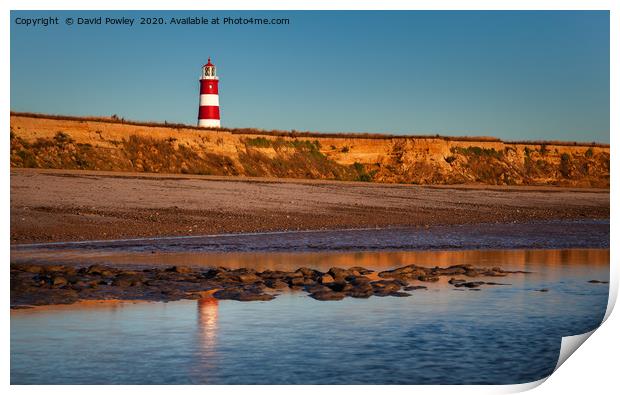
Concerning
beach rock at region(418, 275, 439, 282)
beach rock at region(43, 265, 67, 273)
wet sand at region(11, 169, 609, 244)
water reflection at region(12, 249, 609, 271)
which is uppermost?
wet sand at region(11, 169, 609, 244)

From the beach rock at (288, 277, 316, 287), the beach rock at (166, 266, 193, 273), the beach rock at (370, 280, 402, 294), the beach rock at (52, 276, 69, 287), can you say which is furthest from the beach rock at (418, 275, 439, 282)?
the beach rock at (52, 276, 69, 287)

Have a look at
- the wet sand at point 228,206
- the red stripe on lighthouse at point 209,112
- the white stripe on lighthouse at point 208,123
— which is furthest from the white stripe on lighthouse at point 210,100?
the wet sand at point 228,206

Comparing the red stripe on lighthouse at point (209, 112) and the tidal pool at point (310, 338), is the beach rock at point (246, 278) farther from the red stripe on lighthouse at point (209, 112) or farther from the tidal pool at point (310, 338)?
the red stripe on lighthouse at point (209, 112)

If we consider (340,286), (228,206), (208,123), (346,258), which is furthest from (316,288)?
(208,123)

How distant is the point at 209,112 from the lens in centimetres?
2739

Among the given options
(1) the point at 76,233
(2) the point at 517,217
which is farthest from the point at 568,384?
(2) the point at 517,217

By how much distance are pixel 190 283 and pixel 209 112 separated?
18.8 metres

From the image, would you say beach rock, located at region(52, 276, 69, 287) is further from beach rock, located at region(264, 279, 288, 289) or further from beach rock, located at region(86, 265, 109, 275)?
beach rock, located at region(264, 279, 288, 289)

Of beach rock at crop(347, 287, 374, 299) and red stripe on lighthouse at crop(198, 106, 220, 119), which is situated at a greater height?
red stripe on lighthouse at crop(198, 106, 220, 119)

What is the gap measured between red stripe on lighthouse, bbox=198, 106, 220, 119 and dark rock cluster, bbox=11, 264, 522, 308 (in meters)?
17.2

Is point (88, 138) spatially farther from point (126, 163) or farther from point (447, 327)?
point (447, 327)

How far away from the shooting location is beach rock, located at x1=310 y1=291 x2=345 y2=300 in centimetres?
855

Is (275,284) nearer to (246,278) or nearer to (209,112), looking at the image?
(246,278)
